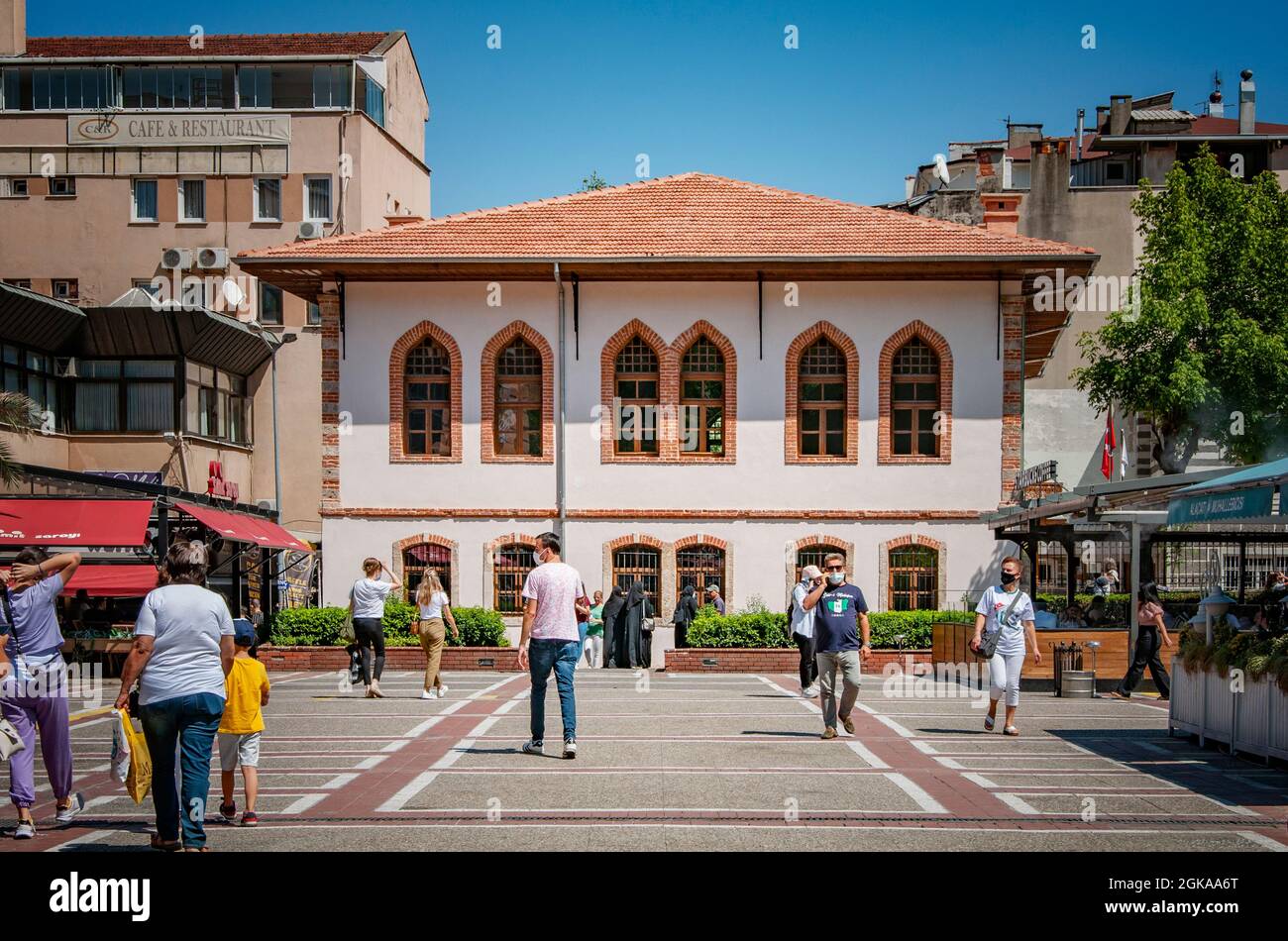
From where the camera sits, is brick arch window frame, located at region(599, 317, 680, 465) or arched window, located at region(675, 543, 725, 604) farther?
brick arch window frame, located at region(599, 317, 680, 465)

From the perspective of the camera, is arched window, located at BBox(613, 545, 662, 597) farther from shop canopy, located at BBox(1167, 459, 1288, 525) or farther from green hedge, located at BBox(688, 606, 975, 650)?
shop canopy, located at BBox(1167, 459, 1288, 525)

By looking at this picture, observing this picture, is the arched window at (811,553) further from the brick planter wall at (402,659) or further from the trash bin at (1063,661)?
the trash bin at (1063,661)

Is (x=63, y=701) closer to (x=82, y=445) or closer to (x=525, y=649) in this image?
(x=525, y=649)

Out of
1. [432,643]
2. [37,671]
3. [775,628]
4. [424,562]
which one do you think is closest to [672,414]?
[775,628]

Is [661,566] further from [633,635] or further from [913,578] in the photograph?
[913,578]

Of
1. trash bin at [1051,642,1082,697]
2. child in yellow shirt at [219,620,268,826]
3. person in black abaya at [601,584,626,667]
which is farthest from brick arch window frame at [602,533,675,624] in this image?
child in yellow shirt at [219,620,268,826]

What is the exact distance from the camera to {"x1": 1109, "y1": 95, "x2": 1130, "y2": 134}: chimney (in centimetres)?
5847

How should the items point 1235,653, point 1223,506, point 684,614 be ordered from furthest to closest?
point 684,614 < point 1235,653 < point 1223,506

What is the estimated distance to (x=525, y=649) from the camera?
12.9 metres

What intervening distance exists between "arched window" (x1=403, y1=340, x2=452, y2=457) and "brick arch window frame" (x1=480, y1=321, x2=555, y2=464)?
0.77 m

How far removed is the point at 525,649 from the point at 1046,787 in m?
4.57

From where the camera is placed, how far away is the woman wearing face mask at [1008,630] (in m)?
14.7

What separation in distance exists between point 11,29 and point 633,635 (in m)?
37.1

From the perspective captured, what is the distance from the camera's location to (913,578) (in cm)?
2948
